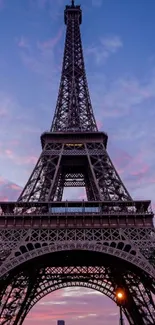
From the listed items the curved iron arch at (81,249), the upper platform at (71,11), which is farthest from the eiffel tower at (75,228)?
the upper platform at (71,11)

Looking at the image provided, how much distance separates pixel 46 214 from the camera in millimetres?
27984

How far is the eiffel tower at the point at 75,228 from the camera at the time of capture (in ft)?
85.6

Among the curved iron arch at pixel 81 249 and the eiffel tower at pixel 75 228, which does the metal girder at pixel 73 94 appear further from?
the curved iron arch at pixel 81 249

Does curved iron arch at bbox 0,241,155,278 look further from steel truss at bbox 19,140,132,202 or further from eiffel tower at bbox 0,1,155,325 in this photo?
steel truss at bbox 19,140,132,202

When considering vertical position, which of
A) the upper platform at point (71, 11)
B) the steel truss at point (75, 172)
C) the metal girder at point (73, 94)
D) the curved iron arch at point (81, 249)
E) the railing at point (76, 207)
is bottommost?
the curved iron arch at point (81, 249)

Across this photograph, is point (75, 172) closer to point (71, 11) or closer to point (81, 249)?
point (81, 249)

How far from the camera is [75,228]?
2753cm

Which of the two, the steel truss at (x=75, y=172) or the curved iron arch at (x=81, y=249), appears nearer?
the curved iron arch at (x=81, y=249)

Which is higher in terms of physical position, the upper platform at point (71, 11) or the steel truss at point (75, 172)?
the upper platform at point (71, 11)

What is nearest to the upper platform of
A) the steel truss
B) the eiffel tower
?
the eiffel tower

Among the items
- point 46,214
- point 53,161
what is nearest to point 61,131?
point 53,161

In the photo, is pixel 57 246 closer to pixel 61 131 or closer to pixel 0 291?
pixel 0 291

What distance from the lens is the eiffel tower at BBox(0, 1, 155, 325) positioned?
85.6 ft

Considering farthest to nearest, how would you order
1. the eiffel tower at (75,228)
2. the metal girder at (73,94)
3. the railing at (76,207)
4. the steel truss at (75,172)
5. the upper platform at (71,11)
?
1. the upper platform at (71,11)
2. the metal girder at (73,94)
3. the steel truss at (75,172)
4. the railing at (76,207)
5. the eiffel tower at (75,228)
